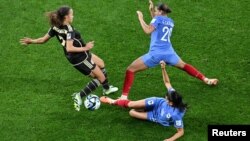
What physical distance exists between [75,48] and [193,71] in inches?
90.9

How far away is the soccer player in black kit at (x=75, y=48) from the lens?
8.76 m

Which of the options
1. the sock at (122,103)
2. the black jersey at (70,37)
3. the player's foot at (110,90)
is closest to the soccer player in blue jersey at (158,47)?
the sock at (122,103)

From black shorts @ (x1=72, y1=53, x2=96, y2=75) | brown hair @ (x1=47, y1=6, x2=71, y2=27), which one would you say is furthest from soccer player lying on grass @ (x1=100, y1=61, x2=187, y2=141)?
brown hair @ (x1=47, y1=6, x2=71, y2=27)

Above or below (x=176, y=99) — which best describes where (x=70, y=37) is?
above

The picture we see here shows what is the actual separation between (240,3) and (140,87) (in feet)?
11.8

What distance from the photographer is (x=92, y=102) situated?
30.1 ft

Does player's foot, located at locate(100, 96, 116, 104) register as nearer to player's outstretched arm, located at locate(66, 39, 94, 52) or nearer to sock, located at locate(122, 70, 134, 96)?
sock, located at locate(122, 70, 134, 96)

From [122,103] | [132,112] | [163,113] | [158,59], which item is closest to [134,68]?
[158,59]

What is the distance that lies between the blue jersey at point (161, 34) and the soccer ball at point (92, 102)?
1276 mm

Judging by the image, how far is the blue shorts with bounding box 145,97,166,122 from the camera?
8852 mm

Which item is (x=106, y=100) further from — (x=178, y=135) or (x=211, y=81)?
(x=211, y=81)

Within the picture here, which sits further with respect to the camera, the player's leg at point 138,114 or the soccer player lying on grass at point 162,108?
the player's leg at point 138,114

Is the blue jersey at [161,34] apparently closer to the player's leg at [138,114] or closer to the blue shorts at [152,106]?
the blue shorts at [152,106]

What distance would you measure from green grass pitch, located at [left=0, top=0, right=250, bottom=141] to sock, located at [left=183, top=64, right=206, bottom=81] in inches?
9.4
